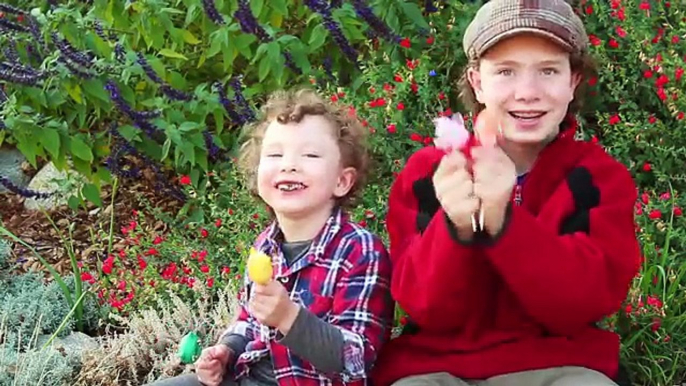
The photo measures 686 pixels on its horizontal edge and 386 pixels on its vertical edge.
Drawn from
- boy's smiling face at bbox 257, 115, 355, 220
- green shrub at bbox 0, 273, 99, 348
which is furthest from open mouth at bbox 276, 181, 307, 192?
green shrub at bbox 0, 273, 99, 348

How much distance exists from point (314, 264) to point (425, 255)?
325 millimetres

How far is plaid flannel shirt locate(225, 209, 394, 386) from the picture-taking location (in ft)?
8.11

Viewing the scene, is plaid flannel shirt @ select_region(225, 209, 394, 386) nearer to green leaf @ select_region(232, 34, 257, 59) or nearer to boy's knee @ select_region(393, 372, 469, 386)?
boy's knee @ select_region(393, 372, 469, 386)

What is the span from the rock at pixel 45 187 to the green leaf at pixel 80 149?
2.28ft

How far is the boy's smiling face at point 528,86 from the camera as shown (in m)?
2.37

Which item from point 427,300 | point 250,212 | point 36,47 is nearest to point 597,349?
point 427,300

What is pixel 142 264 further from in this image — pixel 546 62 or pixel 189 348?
pixel 546 62

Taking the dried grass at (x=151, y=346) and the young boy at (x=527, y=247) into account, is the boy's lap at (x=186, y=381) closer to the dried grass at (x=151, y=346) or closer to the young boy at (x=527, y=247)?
the young boy at (x=527, y=247)

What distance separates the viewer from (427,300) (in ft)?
7.73

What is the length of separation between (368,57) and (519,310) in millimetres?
2264

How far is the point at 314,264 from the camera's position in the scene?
2.55m

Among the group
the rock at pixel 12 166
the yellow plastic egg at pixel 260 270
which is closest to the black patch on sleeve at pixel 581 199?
the yellow plastic egg at pixel 260 270

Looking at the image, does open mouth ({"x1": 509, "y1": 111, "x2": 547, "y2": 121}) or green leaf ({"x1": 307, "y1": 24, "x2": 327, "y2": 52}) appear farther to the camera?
green leaf ({"x1": 307, "y1": 24, "x2": 327, "y2": 52})

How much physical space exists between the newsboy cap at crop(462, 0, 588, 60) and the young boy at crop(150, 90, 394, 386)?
444 mm
